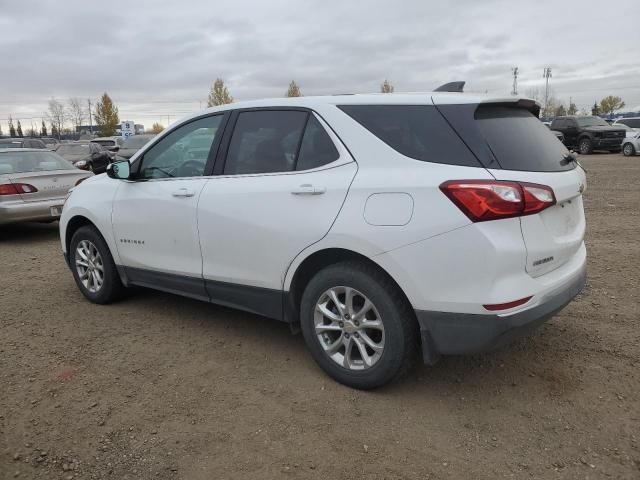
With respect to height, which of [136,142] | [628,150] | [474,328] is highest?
[136,142]

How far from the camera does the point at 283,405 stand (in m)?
3.25

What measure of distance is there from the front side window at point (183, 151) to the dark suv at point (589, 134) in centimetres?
2546

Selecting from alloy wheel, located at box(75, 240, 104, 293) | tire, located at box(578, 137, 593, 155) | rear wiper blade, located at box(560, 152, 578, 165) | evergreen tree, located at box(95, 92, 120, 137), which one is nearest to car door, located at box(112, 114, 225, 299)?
→ alloy wheel, located at box(75, 240, 104, 293)

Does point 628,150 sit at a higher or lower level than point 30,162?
lower

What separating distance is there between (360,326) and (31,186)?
271 inches

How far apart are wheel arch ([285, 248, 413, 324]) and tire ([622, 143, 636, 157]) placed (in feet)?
82.2

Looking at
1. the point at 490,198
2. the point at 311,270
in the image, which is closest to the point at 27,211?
the point at 311,270

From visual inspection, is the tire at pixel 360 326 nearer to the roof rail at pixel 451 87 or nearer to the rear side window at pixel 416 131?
the rear side window at pixel 416 131

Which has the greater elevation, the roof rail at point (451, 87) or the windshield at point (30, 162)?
the roof rail at point (451, 87)

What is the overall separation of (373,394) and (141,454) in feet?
4.42

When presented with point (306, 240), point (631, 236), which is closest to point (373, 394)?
point (306, 240)

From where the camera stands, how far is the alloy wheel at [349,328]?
3.21 m

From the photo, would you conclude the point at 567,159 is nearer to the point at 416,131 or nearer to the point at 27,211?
the point at 416,131

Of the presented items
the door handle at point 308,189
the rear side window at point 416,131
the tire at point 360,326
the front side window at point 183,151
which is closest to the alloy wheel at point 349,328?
the tire at point 360,326
